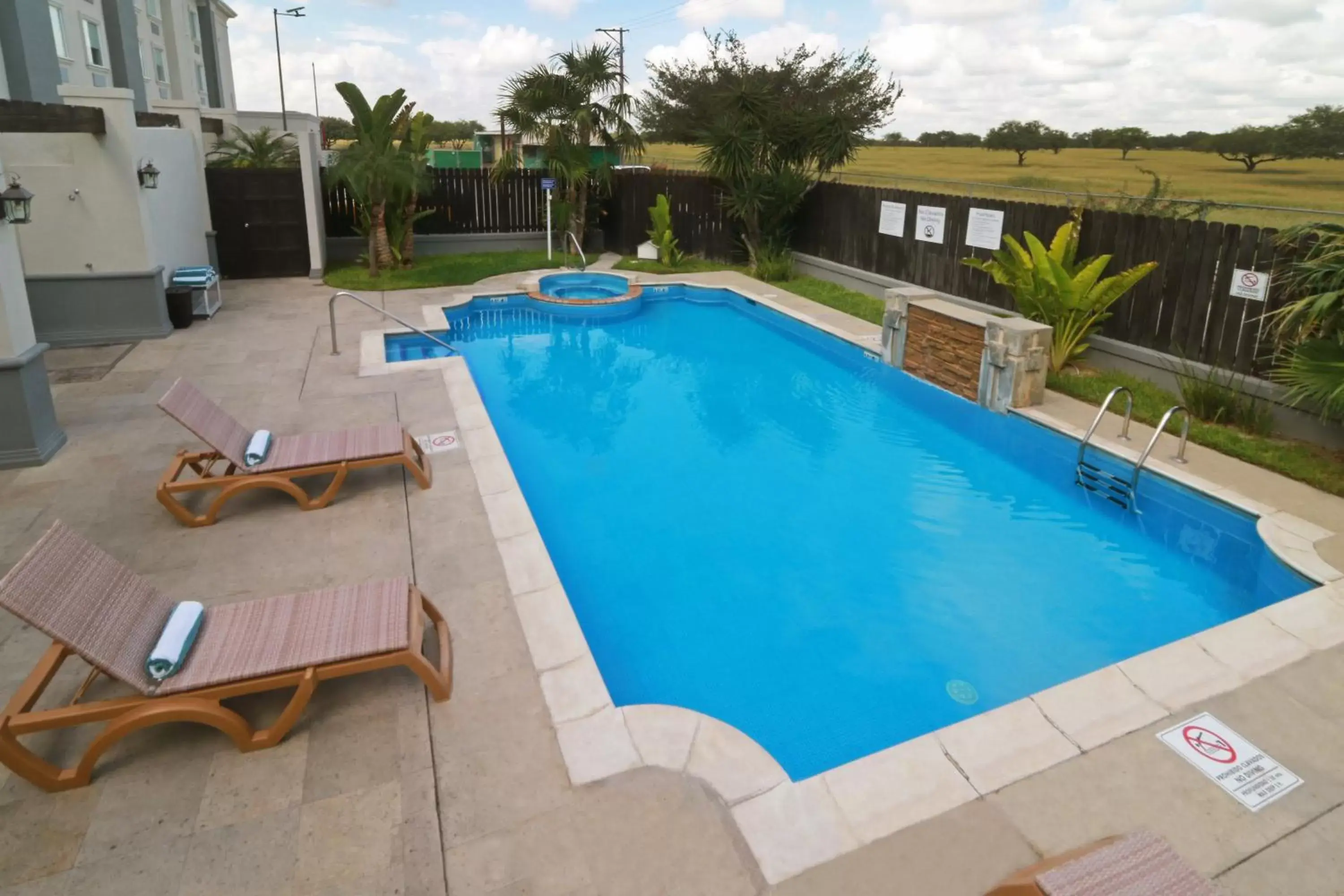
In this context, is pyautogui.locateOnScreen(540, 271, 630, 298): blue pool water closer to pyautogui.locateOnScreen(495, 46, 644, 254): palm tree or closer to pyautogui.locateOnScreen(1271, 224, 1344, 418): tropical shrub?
pyautogui.locateOnScreen(495, 46, 644, 254): palm tree

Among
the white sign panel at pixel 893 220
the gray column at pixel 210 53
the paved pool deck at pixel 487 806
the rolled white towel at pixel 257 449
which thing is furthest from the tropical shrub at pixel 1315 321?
the gray column at pixel 210 53

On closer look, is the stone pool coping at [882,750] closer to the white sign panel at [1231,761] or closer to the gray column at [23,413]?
the white sign panel at [1231,761]

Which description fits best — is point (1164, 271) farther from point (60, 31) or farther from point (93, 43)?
point (93, 43)

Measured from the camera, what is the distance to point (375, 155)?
14945 mm

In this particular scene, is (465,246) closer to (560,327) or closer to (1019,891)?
(560,327)

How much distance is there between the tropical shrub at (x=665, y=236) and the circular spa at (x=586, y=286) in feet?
6.18

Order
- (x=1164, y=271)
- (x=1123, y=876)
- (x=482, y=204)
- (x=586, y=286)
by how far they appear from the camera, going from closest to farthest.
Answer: (x=1123, y=876) < (x=1164, y=271) < (x=586, y=286) < (x=482, y=204)

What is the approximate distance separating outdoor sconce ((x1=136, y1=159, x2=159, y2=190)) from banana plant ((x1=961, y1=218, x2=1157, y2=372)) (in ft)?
35.7

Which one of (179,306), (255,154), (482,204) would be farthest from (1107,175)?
(179,306)

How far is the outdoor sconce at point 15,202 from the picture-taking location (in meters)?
6.45

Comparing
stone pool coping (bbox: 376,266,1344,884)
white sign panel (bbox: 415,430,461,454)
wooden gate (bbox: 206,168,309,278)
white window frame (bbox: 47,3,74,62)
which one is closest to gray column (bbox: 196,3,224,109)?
white window frame (bbox: 47,3,74,62)

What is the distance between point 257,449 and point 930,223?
35.9 feet

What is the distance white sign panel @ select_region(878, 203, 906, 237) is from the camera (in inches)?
559

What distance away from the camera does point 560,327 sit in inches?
555
